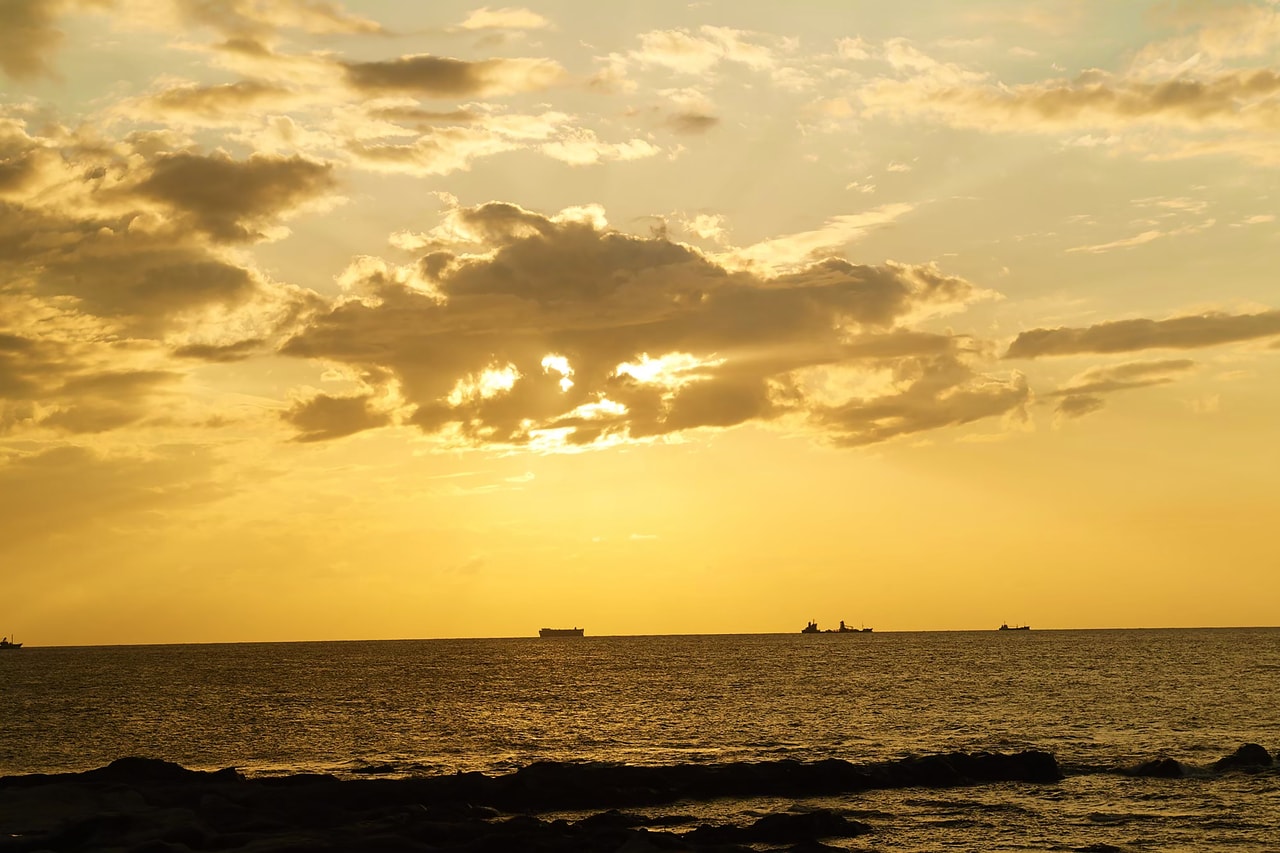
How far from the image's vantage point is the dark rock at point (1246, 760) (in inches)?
2502

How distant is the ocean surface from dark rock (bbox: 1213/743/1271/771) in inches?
55.3

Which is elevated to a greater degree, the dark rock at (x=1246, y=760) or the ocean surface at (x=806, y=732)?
the dark rock at (x=1246, y=760)

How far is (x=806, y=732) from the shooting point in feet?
286

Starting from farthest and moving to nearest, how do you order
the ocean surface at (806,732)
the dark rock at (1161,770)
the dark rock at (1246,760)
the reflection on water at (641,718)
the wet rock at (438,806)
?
the reflection on water at (641,718) → the dark rock at (1246,760) → the dark rock at (1161,770) → the ocean surface at (806,732) → the wet rock at (438,806)

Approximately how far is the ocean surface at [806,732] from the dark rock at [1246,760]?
140 centimetres

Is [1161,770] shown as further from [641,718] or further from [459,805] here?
[641,718]

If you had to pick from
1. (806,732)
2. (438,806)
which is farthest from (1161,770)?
(438,806)

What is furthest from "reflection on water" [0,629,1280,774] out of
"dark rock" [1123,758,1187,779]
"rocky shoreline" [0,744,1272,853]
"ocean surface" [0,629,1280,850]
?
"rocky shoreline" [0,744,1272,853]

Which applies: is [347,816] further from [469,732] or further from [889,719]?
[889,719]

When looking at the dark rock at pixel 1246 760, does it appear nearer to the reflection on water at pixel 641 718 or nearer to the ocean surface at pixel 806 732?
the ocean surface at pixel 806 732

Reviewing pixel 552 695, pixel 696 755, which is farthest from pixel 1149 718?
pixel 552 695

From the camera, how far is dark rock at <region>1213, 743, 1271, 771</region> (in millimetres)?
63562

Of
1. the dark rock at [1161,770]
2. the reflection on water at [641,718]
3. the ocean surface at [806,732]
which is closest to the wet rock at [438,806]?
the ocean surface at [806,732]

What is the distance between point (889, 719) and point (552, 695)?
5167cm
